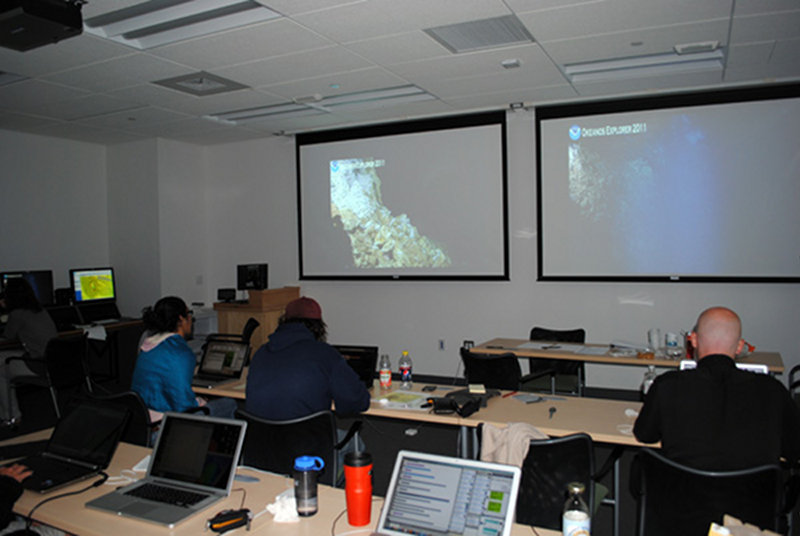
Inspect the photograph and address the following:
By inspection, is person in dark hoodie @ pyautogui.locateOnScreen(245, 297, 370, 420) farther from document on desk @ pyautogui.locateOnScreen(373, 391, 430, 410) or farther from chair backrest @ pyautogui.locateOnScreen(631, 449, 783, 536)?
chair backrest @ pyautogui.locateOnScreen(631, 449, 783, 536)

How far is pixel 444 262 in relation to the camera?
7.06m

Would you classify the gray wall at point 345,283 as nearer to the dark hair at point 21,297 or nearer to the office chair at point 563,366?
the office chair at point 563,366

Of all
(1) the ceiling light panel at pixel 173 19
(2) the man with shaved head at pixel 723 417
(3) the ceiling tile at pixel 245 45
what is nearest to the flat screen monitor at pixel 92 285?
(3) the ceiling tile at pixel 245 45

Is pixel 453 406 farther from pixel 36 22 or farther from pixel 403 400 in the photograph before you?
pixel 36 22

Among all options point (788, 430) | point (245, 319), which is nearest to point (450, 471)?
point (788, 430)

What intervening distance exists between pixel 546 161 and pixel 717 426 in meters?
4.54

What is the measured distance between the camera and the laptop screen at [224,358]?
432 cm

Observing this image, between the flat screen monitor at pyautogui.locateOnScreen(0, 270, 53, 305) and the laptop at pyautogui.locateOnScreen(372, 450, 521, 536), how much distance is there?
6.32 meters

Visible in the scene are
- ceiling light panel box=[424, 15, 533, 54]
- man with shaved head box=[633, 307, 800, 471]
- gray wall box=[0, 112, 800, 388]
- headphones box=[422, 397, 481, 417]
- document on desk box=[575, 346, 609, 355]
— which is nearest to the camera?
man with shaved head box=[633, 307, 800, 471]

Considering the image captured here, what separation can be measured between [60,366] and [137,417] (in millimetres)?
2787

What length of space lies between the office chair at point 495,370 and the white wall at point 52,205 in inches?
234

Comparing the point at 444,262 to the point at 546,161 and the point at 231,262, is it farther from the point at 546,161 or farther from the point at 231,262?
the point at 231,262

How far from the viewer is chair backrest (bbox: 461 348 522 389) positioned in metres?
4.35

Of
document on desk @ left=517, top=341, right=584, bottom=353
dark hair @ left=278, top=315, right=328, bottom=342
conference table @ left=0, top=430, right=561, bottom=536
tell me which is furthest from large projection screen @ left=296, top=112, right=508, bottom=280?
conference table @ left=0, top=430, right=561, bottom=536
